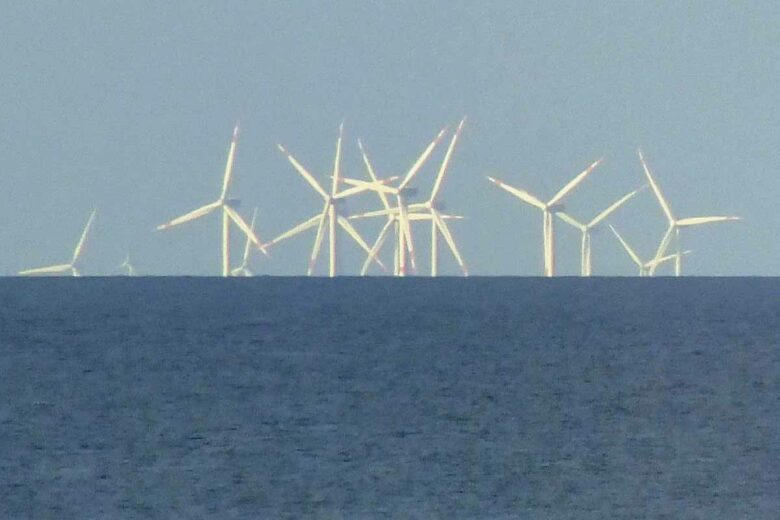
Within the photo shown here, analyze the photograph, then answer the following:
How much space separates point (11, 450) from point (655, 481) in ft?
41.3

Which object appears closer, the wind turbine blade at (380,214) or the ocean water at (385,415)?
the ocean water at (385,415)

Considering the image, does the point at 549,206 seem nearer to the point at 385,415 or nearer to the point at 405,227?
the point at 405,227

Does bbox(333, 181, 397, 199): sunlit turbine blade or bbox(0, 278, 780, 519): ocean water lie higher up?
bbox(333, 181, 397, 199): sunlit turbine blade

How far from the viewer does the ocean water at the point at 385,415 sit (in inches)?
1093

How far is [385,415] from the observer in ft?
133

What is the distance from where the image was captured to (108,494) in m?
27.8

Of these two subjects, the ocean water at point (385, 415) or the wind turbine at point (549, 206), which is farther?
the wind turbine at point (549, 206)

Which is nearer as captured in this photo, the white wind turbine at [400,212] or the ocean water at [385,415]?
the ocean water at [385,415]

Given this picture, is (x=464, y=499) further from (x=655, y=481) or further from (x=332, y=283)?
(x=332, y=283)

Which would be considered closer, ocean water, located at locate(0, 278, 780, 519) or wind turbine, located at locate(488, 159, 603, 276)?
ocean water, located at locate(0, 278, 780, 519)

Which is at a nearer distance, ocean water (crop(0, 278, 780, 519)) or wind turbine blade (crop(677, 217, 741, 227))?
ocean water (crop(0, 278, 780, 519))

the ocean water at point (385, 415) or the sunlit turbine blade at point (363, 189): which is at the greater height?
the sunlit turbine blade at point (363, 189)

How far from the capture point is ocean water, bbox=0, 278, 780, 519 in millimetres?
27766

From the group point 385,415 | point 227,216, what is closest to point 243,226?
point 227,216
